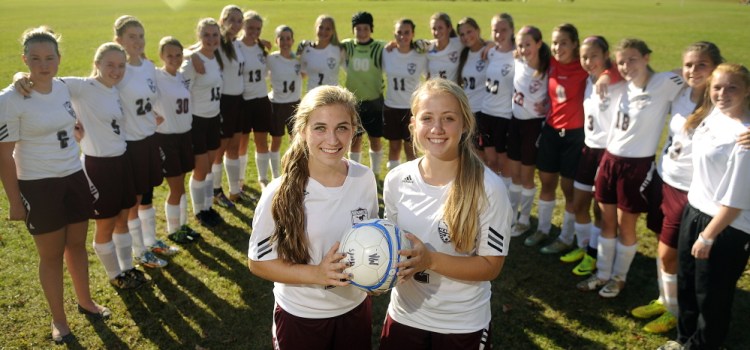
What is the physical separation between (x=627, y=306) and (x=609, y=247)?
640mm

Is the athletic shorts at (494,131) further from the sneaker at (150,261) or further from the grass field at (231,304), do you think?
the sneaker at (150,261)

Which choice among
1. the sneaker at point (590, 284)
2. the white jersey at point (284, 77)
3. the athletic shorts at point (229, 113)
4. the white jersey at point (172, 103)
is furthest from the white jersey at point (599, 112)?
the athletic shorts at point (229, 113)

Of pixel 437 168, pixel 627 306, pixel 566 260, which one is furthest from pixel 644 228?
pixel 437 168

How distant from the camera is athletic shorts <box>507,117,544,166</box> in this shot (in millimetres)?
7082

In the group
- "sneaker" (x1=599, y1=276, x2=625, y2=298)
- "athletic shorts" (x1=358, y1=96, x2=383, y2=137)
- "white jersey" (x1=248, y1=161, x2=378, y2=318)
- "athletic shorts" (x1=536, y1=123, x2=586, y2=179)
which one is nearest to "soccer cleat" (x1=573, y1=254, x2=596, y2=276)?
"sneaker" (x1=599, y1=276, x2=625, y2=298)

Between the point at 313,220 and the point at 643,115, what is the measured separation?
→ 3.75m

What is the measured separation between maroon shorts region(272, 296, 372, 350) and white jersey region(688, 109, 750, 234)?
2894 millimetres

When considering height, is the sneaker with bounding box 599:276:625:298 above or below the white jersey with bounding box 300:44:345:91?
below

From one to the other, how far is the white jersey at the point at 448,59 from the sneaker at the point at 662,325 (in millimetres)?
4496

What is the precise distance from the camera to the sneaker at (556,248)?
688 centimetres

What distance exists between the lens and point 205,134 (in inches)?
299

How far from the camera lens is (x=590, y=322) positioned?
5.46 m

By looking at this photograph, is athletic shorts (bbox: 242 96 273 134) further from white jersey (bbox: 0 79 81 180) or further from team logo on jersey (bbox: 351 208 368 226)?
team logo on jersey (bbox: 351 208 368 226)

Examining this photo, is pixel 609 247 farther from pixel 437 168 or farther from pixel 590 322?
pixel 437 168
